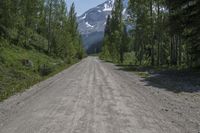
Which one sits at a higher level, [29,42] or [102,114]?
[29,42]

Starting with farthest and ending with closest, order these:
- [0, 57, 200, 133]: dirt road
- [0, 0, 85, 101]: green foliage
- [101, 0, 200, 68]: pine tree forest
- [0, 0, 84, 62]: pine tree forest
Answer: [0, 0, 84, 62]: pine tree forest
[101, 0, 200, 68]: pine tree forest
[0, 0, 85, 101]: green foliage
[0, 57, 200, 133]: dirt road

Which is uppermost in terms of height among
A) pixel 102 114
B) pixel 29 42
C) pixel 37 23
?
pixel 37 23

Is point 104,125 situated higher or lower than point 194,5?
lower

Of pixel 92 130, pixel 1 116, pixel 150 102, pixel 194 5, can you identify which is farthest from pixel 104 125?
pixel 194 5

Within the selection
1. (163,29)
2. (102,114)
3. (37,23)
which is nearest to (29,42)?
(37,23)

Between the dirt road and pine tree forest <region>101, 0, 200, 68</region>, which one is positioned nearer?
the dirt road

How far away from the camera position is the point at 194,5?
1182 inches

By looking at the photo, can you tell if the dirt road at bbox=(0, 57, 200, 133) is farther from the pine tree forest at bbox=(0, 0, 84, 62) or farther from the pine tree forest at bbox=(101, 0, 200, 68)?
the pine tree forest at bbox=(0, 0, 84, 62)

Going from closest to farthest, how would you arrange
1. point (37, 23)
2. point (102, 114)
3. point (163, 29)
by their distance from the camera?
point (102, 114)
point (163, 29)
point (37, 23)

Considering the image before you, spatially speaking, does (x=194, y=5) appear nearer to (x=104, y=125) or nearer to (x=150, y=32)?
(x=150, y=32)

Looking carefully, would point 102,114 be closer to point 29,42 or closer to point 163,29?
point 163,29

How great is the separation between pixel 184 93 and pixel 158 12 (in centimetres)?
2982

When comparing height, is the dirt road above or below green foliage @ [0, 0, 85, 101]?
below

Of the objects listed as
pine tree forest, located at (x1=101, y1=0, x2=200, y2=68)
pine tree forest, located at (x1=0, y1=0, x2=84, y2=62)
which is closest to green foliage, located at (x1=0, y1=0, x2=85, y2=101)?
pine tree forest, located at (x1=0, y1=0, x2=84, y2=62)
